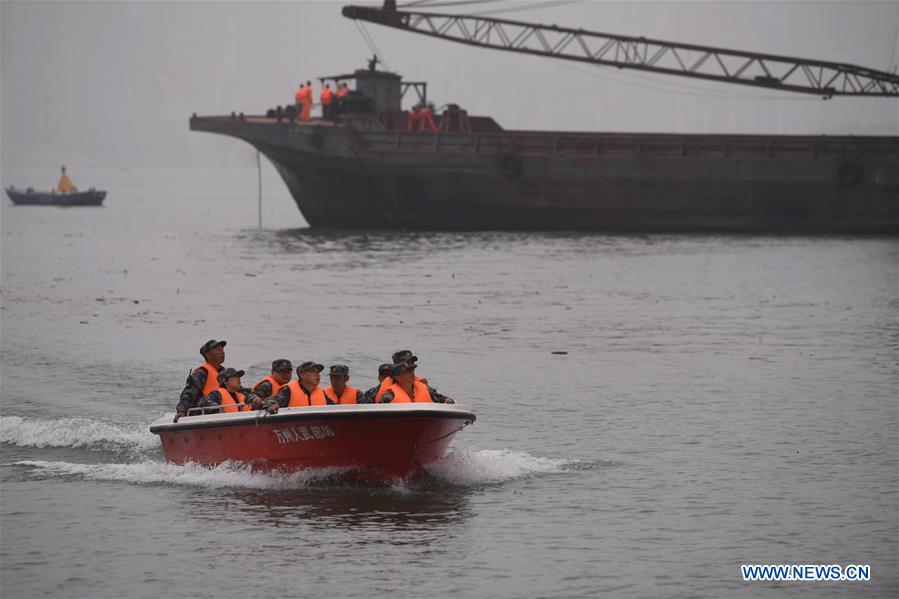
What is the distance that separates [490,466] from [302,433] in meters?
3.16

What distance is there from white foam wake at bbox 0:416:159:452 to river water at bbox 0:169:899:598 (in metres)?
0.08

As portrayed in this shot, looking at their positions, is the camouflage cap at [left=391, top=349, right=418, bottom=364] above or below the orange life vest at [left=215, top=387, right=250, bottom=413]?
above

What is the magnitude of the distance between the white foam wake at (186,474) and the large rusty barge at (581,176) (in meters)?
46.0

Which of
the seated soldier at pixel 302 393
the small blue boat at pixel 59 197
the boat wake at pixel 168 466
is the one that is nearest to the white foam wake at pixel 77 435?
the boat wake at pixel 168 466

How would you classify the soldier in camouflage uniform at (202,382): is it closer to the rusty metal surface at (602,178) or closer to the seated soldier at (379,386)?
the seated soldier at (379,386)

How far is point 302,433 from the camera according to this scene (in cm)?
1769

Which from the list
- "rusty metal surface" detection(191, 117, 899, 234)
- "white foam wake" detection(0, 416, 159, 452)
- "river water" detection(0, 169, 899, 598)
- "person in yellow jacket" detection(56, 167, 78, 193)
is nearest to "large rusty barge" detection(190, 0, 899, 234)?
"rusty metal surface" detection(191, 117, 899, 234)

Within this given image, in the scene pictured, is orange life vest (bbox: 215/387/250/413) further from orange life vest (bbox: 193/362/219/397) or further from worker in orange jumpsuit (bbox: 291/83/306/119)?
worker in orange jumpsuit (bbox: 291/83/306/119)

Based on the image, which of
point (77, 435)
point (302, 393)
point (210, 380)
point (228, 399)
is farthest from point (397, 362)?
point (77, 435)

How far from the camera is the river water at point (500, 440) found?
50.6ft

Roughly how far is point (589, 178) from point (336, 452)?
161 ft

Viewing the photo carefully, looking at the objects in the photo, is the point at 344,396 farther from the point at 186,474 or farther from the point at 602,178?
the point at 602,178

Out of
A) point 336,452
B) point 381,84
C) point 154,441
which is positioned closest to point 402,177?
point 381,84

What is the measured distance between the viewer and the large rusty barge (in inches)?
2490
